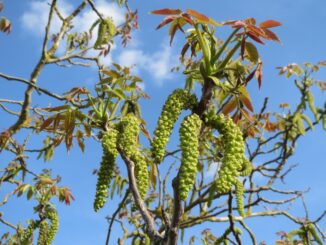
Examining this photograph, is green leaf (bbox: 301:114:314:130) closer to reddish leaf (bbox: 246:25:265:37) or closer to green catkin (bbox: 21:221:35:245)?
reddish leaf (bbox: 246:25:265:37)

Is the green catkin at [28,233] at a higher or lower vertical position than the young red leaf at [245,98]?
higher

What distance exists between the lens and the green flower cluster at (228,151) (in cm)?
153

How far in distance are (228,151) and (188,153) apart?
19 centimetres

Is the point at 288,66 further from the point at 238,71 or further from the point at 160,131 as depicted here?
the point at 160,131

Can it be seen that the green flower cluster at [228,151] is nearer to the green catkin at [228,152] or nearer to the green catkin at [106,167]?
the green catkin at [228,152]

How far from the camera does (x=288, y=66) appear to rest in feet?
14.6

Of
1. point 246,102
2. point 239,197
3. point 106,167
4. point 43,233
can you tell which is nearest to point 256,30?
point 246,102

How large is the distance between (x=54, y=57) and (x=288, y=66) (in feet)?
7.94

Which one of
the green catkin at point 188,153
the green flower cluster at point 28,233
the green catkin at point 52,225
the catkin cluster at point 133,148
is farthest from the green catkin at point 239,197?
the green flower cluster at point 28,233

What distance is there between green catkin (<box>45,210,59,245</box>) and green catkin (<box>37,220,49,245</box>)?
4 centimetres

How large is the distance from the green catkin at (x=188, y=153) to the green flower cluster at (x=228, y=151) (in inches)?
4.1

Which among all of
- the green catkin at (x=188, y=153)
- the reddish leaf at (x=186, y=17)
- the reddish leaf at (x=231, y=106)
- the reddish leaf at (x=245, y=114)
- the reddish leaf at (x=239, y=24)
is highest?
the reddish leaf at (x=186, y=17)

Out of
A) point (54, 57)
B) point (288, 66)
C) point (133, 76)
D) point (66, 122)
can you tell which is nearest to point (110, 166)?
point (66, 122)

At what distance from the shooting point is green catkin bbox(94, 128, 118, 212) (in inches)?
78.2
